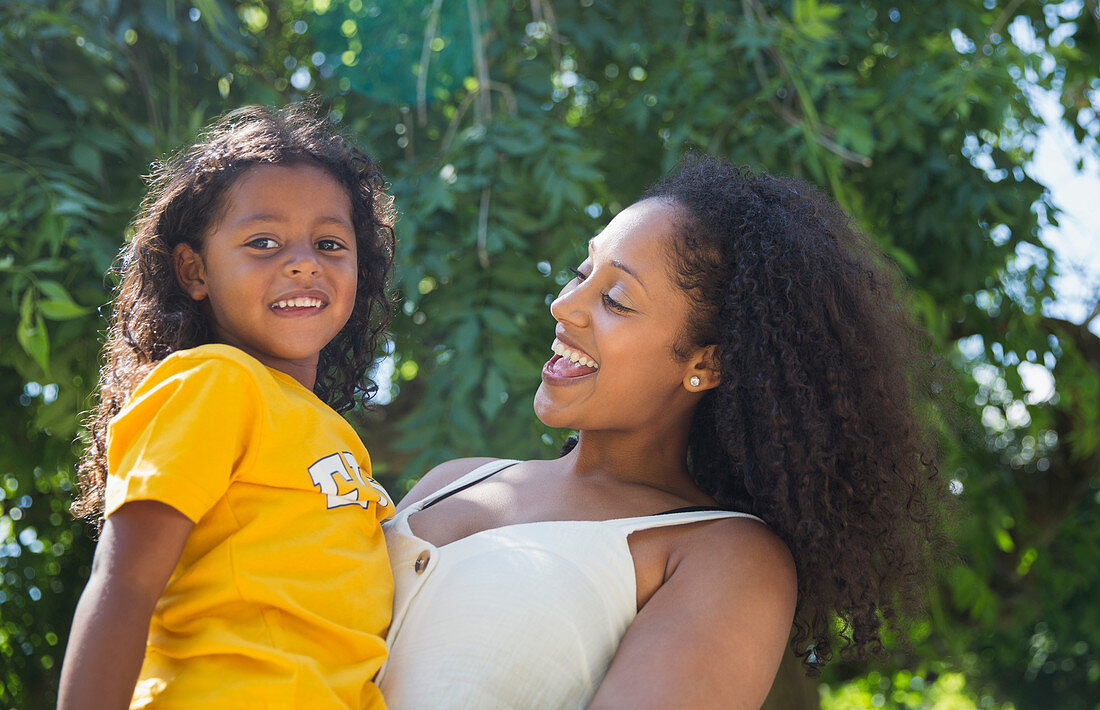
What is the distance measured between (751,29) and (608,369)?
1.55m

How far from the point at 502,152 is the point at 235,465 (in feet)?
5.10

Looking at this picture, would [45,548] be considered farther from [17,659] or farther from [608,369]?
[608,369]

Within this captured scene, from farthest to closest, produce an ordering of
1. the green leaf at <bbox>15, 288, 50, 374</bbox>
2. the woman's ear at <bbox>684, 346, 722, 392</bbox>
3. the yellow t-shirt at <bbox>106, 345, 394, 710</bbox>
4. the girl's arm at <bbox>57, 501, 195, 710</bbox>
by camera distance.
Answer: the green leaf at <bbox>15, 288, 50, 374</bbox>, the woman's ear at <bbox>684, 346, 722, 392</bbox>, the yellow t-shirt at <bbox>106, 345, 394, 710</bbox>, the girl's arm at <bbox>57, 501, 195, 710</bbox>

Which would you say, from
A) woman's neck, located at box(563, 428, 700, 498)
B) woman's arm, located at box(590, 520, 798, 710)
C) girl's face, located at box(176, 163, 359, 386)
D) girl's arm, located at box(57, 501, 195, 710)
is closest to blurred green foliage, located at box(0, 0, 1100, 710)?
woman's neck, located at box(563, 428, 700, 498)

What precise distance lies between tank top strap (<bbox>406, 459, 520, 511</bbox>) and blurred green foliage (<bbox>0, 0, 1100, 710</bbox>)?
1.73ft

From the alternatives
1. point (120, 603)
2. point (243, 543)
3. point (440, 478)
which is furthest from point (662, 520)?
point (120, 603)

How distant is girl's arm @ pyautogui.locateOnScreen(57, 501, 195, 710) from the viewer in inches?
43.2

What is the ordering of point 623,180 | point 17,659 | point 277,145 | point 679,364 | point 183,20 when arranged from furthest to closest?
point 623,180
point 17,659
point 183,20
point 679,364
point 277,145

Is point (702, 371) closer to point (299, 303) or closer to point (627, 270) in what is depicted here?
point (627, 270)

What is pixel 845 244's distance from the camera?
171 cm

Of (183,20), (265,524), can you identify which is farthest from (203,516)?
(183,20)

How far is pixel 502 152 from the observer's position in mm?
2672

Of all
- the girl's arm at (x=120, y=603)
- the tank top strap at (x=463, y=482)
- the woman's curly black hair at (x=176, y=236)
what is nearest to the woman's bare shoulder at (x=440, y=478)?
the tank top strap at (x=463, y=482)

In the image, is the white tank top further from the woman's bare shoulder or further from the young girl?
the woman's bare shoulder
